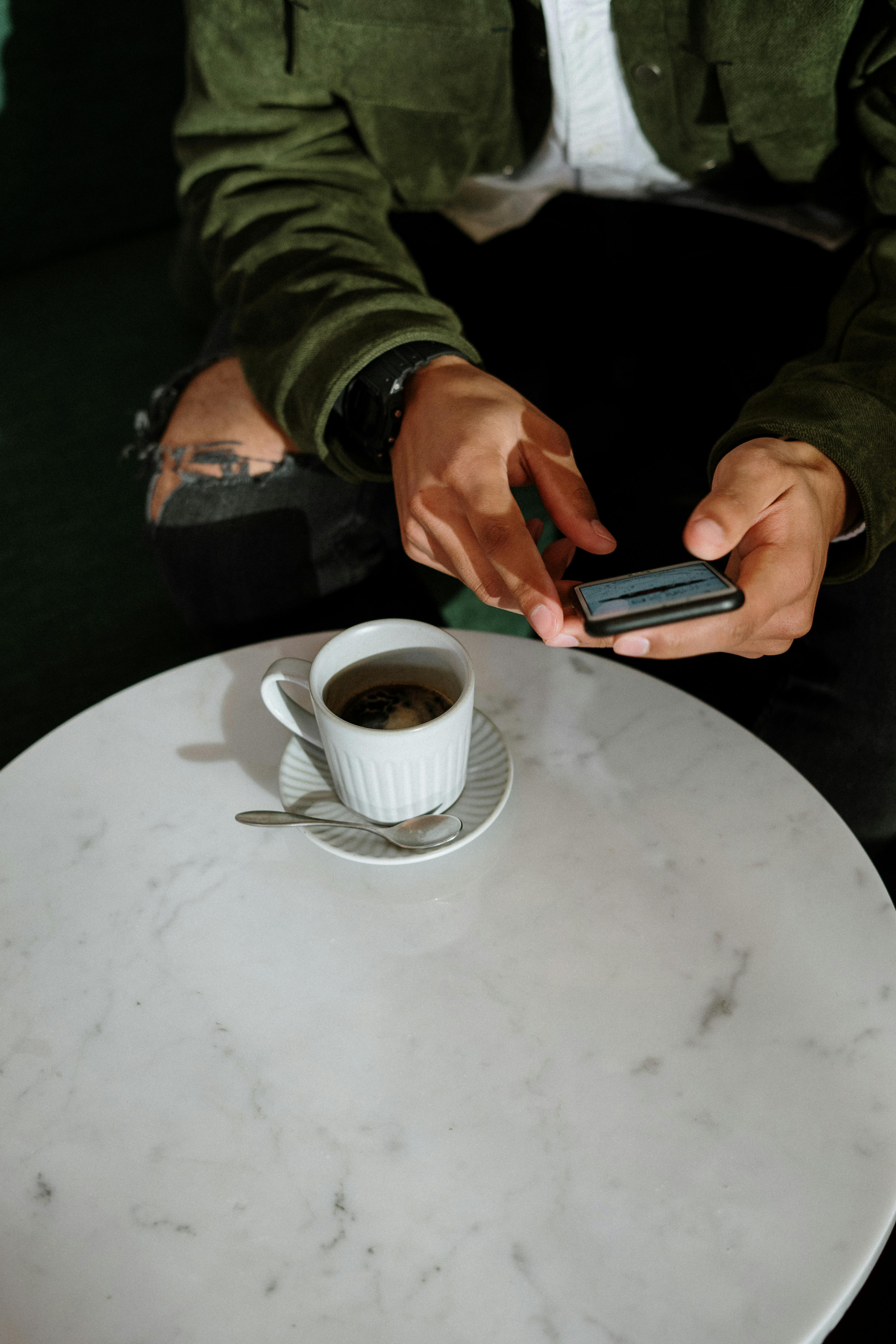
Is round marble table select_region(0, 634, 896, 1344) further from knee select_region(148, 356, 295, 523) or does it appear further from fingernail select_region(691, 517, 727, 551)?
knee select_region(148, 356, 295, 523)

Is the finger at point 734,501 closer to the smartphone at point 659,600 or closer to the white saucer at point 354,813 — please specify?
the smartphone at point 659,600

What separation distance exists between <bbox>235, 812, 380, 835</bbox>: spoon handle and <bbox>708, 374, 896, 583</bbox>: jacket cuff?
34cm

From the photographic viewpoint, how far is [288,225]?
0.92 meters

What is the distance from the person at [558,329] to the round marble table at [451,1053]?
149 mm

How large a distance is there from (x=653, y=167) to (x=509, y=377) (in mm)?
267

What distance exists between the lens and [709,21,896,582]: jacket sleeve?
2.21 feet

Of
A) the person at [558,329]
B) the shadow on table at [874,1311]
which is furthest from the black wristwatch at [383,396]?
the shadow on table at [874,1311]

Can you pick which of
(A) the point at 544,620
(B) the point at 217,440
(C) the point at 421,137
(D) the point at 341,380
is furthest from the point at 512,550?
(C) the point at 421,137

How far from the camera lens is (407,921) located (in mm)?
589

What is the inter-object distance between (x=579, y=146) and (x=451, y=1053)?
0.87 metres

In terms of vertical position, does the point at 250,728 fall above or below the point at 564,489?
below

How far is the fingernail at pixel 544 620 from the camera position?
1.82 ft

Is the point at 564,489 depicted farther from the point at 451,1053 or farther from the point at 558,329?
the point at 558,329

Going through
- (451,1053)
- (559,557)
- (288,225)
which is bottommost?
(451,1053)
